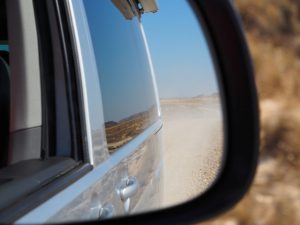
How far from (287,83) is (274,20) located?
54 centimetres

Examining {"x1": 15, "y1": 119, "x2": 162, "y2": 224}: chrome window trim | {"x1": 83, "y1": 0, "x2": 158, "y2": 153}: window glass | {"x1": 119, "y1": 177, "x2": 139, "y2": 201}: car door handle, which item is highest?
{"x1": 83, "y1": 0, "x2": 158, "y2": 153}: window glass

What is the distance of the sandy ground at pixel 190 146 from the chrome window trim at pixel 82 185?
0.11m

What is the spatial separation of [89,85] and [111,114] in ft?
0.61

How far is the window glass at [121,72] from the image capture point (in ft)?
7.01

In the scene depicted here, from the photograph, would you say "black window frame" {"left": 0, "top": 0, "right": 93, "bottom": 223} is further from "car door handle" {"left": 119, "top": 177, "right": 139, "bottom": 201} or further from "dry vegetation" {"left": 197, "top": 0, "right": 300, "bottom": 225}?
"dry vegetation" {"left": 197, "top": 0, "right": 300, "bottom": 225}

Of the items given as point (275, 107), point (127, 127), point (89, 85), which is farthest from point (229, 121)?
point (275, 107)

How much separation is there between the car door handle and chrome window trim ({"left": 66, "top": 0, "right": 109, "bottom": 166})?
11cm

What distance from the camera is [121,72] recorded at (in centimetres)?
229

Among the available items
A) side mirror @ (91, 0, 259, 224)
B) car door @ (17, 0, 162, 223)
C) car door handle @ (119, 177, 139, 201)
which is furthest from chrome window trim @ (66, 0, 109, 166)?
side mirror @ (91, 0, 259, 224)

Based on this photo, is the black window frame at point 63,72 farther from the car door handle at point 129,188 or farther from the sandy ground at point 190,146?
the sandy ground at point 190,146

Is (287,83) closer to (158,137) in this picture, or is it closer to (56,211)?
(158,137)

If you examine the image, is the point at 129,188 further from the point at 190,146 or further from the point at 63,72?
the point at 63,72

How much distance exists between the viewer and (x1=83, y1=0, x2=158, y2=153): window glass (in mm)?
2137

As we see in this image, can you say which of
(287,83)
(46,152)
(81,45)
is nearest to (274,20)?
(287,83)
